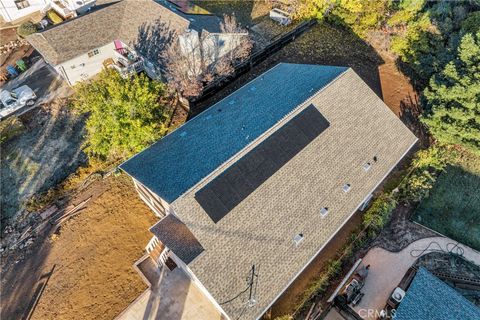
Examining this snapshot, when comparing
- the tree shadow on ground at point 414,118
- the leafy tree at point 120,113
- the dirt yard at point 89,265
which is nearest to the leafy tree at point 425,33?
the tree shadow on ground at point 414,118

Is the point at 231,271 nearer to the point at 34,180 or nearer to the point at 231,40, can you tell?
the point at 34,180

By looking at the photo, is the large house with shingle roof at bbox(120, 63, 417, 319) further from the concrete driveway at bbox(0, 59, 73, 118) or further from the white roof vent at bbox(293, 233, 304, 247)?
the concrete driveway at bbox(0, 59, 73, 118)

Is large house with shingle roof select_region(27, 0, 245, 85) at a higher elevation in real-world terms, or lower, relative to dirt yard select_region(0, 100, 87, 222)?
higher

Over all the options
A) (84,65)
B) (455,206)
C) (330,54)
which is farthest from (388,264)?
(84,65)

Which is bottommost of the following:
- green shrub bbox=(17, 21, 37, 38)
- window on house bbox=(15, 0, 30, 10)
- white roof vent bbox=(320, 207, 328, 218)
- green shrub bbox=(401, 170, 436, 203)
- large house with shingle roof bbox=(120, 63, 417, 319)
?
green shrub bbox=(401, 170, 436, 203)

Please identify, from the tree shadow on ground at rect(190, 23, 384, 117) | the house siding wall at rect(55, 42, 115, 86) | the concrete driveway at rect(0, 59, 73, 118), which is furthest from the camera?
the tree shadow on ground at rect(190, 23, 384, 117)

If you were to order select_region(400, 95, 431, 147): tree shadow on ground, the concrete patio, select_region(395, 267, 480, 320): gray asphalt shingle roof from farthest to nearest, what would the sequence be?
1. select_region(400, 95, 431, 147): tree shadow on ground
2. the concrete patio
3. select_region(395, 267, 480, 320): gray asphalt shingle roof

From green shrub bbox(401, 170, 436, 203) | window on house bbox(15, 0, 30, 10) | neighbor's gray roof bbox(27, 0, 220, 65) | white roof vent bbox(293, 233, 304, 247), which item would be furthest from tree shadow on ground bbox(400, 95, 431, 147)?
window on house bbox(15, 0, 30, 10)
